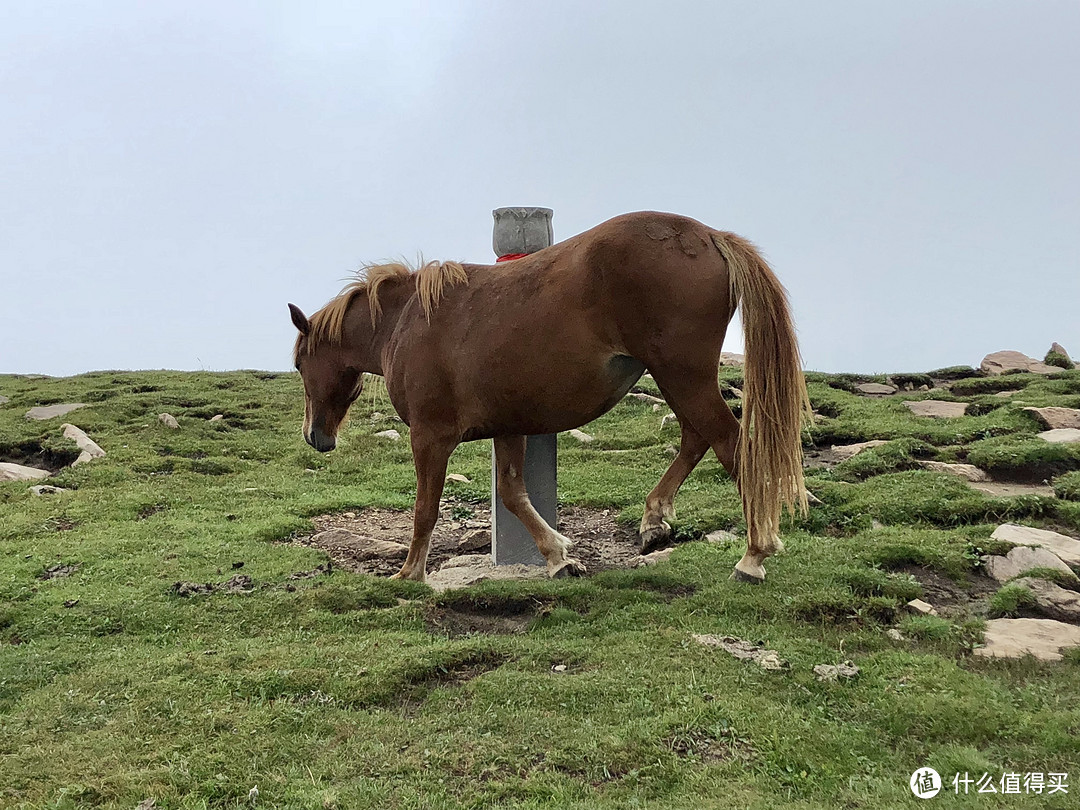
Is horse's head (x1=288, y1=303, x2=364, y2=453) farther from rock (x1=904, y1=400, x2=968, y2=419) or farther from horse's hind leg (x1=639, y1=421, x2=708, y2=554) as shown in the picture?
rock (x1=904, y1=400, x2=968, y2=419)

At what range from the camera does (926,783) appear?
3.12m

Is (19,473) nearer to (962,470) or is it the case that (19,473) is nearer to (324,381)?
(324,381)

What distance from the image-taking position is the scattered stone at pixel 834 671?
4.11 meters

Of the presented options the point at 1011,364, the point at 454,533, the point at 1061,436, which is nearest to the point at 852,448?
the point at 1061,436

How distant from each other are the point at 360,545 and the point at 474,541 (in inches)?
41.7

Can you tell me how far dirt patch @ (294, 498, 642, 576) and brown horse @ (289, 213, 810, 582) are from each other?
48 cm

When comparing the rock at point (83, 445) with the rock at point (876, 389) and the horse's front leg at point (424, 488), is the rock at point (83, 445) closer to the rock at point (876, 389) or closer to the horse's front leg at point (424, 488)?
the horse's front leg at point (424, 488)

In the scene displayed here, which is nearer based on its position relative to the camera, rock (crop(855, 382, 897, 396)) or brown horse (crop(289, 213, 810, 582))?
brown horse (crop(289, 213, 810, 582))

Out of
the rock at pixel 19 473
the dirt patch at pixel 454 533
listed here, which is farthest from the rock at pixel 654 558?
the rock at pixel 19 473

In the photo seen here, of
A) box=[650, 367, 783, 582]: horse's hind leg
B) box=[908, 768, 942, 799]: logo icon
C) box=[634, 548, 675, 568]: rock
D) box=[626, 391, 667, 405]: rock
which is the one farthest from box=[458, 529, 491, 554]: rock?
box=[626, 391, 667, 405]: rock

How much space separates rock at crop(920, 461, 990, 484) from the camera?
7.99 meters

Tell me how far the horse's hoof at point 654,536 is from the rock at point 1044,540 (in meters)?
2.45

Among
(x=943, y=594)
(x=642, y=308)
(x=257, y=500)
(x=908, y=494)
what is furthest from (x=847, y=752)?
(x=257, y=500)

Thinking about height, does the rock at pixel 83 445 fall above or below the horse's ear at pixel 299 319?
below
